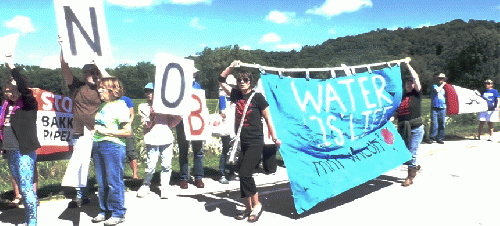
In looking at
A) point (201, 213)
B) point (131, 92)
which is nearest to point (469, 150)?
point (201, 213)

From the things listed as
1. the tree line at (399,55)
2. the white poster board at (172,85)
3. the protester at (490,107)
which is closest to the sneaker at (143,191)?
the white poster board at (172,85)

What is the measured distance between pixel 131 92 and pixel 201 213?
69.6m

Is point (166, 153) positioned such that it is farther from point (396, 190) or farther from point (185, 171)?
point (396, 190)

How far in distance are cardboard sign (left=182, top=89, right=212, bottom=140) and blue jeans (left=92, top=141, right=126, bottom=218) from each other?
5.78 ft

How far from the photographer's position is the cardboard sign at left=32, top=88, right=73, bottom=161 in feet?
19.3

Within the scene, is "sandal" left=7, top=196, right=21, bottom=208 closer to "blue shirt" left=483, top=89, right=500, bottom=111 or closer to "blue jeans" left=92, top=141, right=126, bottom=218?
"blue jeans" left=92, top=141, right=126, bottom=218

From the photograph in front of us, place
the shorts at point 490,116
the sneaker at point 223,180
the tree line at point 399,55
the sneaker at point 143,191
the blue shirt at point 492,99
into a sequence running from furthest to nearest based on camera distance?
1. the tree line at point 399,55
2. the blue shirt at point 492,99
3. the shorts at point 490,116
4. the sneaker at point 223,180
5. the sneaker at point 143,191

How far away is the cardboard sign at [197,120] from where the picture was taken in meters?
6.70

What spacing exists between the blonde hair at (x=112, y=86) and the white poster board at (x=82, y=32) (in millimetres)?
302

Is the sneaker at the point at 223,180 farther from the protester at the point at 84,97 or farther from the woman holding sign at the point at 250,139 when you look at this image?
the protester at the point at 84,97

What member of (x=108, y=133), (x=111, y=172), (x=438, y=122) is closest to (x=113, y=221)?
(x=111, y=172)

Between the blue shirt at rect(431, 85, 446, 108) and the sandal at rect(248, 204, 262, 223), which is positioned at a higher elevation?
the blue shirt at rect(431, 85, 446, 108)

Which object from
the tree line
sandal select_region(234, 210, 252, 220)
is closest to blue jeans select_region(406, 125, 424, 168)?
sandal select_region(234, 210, 252, 220)

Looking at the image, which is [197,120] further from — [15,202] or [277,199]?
[15,202]
